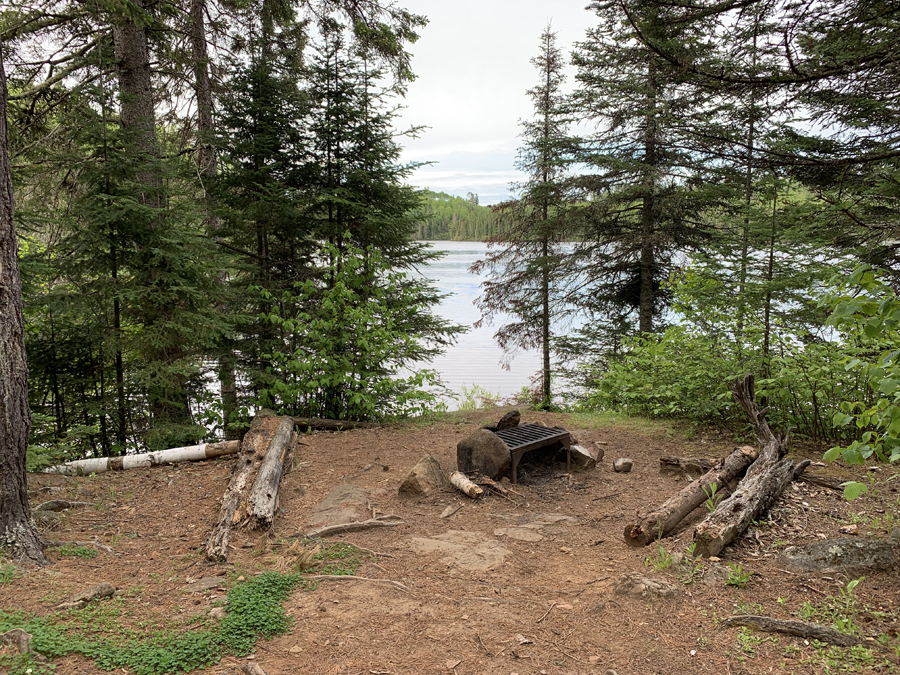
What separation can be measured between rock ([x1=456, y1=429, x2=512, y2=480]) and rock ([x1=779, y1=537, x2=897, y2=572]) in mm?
2702

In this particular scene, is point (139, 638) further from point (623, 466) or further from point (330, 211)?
point (330, 211)

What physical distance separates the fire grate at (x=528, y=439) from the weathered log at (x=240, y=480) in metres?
2.68

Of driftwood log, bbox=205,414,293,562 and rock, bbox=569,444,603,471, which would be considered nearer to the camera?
driftwood log, bbox=205,414,293,562

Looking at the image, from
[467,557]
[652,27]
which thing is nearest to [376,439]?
[467,557]

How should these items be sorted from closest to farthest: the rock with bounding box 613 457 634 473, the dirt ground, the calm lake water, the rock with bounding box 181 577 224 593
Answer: the dirt ground < the rock with bounding box 181 577 224 593 < the rock with bounding box 613 457 634 473 < the calm lake water

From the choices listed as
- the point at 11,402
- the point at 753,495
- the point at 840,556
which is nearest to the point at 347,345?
the point at 11,402

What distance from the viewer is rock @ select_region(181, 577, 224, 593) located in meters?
3.35

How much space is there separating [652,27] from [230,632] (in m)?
4.97

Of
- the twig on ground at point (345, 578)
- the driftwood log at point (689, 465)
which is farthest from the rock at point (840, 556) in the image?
the twig on ground at point (345, 578)

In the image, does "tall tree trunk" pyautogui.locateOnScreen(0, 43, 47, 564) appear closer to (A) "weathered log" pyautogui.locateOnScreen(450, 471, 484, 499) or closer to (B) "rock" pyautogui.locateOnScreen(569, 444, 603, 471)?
(A) "weathered log" pyautogui.locateOnScreen(450, 471, 484, 499)

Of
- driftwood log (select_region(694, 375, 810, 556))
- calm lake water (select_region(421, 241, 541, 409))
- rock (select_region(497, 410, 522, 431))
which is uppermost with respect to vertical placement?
driftwood log (select_region(694, 375, 810, 556))

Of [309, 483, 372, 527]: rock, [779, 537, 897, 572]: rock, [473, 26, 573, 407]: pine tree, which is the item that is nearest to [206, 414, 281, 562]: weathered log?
[309, 483, 372, 527]: rock

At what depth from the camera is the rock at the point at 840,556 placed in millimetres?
3117

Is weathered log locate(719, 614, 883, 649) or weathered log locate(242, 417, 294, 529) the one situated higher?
weathered log locate(719, 614, 883, 649)
